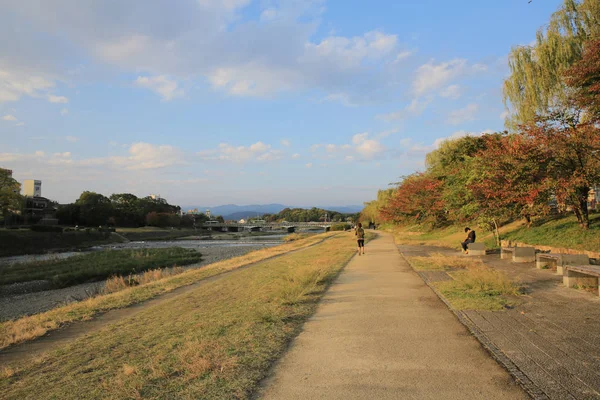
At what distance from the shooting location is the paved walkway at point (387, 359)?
414 cm

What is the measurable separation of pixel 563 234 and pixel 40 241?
197ft

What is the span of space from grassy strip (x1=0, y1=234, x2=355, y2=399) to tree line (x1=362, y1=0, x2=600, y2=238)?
11.1 metres

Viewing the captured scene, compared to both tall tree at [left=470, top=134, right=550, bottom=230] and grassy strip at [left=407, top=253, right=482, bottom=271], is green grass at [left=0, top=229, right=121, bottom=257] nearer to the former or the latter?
grassy strip at [left=407, top=253, right=482, bottom=271]

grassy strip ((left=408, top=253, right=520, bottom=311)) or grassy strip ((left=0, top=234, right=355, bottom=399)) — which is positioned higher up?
grassy strip ((left=408, top=253, right=520, bottom=311))

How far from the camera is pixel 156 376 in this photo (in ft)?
15.5

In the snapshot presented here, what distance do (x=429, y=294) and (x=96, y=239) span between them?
231 ft

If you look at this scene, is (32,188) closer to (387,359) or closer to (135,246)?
(135,246)

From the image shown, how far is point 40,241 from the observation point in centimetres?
5516

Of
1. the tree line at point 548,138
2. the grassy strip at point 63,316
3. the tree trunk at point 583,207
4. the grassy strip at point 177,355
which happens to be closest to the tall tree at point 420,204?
the tree line at point 548,138

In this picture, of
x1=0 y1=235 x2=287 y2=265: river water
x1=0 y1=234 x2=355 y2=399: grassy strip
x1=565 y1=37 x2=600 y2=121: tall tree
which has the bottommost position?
x1=0 y1=235 x2=287 y2=265: river water

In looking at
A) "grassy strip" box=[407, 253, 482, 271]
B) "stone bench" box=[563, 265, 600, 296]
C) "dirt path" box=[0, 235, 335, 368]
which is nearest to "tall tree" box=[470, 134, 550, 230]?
"grassy strip" box=[407, 253, 482, 271]

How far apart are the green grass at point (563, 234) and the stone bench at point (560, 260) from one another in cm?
207

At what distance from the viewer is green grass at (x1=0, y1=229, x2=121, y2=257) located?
49.8 meters

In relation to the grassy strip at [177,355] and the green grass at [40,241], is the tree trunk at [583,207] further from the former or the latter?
the green grass at [40,241]
